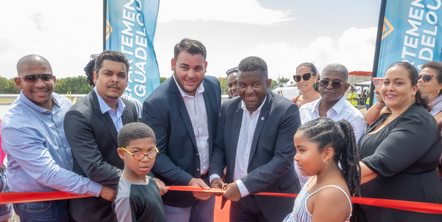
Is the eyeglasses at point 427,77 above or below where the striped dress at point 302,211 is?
above

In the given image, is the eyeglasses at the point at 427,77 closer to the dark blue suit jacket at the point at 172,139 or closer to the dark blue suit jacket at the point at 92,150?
the dark blue suit jacket at the point at 172,139

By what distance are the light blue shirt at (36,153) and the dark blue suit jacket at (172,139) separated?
716mm

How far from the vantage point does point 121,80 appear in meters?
2.93

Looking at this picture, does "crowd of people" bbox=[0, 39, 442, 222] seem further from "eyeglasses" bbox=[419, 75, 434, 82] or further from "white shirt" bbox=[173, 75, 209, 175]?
"eyeglasses" bbox=[419, 75, 434, 82]

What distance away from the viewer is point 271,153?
9.19 feet

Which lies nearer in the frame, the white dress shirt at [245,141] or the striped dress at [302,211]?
the striped dress at [302,211]

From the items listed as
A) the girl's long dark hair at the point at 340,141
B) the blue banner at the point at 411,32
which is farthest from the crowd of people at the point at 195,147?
the blue banner at the point at 411,32

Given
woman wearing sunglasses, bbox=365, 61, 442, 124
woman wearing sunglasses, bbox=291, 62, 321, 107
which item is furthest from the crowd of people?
woman wearing sunglasses, bbox=291, 62, 321, 107

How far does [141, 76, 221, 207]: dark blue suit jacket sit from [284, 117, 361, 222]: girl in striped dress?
1.32 metres

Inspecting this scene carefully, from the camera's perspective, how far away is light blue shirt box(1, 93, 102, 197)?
8.32 feet

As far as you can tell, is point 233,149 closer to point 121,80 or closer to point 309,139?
point 309,139

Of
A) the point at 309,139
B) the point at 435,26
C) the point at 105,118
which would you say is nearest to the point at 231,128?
the point at 309,139

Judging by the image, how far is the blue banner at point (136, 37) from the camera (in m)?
7.14

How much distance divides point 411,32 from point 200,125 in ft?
18.2
